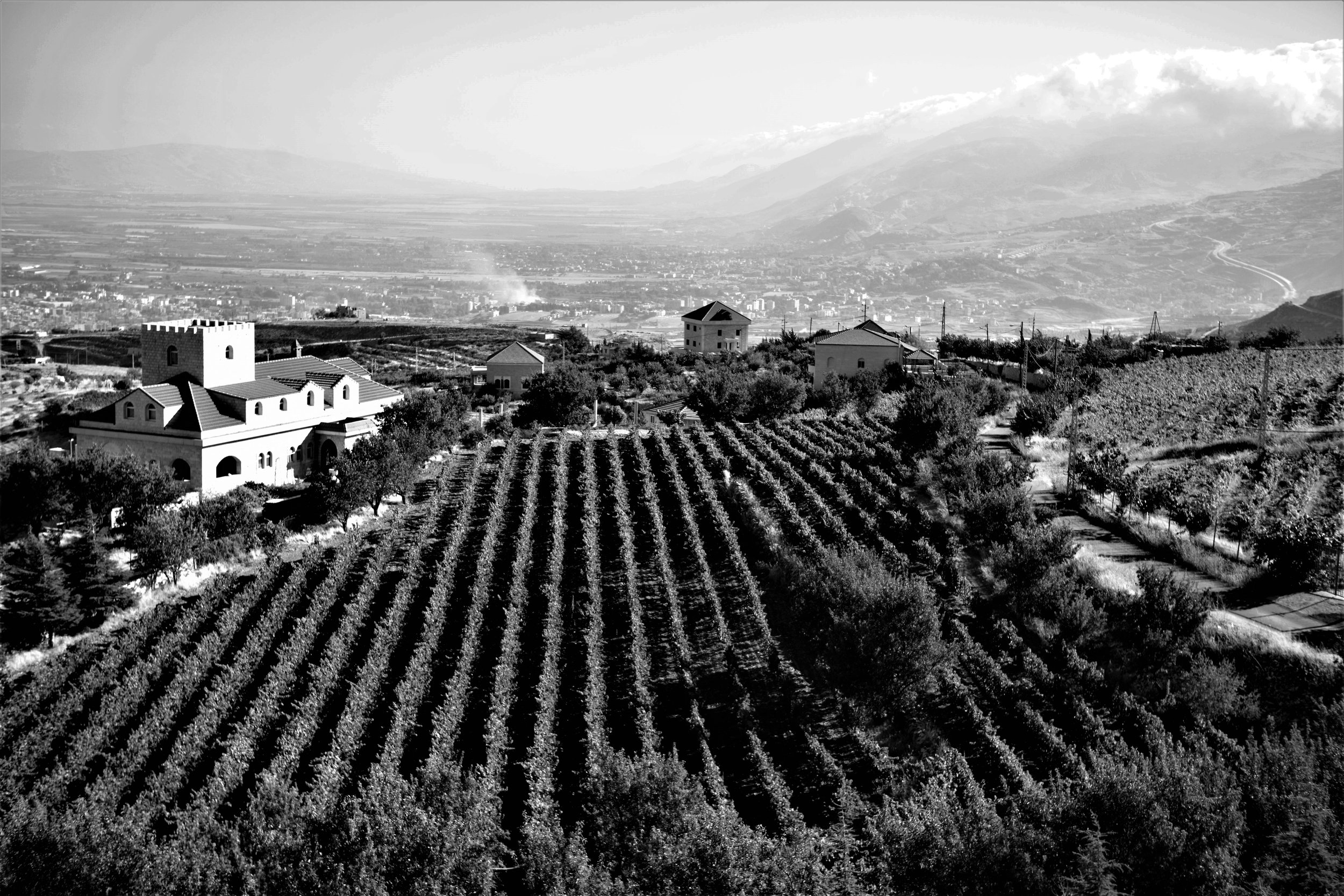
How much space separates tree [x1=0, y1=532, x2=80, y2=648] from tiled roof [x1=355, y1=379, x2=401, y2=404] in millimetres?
14432

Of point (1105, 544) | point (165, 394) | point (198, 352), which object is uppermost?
point (198, 352)

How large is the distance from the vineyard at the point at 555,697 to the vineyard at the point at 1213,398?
38.3ft

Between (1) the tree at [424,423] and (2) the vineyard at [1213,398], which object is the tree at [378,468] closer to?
(1) the tree at [424,423]

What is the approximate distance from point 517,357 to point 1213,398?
25565 millimetres

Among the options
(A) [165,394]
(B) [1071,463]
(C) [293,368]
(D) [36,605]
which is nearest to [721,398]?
(B) [1071,463]

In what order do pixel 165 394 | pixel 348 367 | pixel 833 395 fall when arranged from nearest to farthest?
1. pixel 165 394
2. pixel 348 367
3. pixel 833 395

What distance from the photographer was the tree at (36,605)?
2189 cm

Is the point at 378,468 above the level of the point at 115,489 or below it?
above

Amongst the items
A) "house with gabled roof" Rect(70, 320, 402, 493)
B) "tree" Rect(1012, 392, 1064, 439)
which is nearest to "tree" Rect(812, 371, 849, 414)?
"tree" Rect(1012, 392, 1064, 439)

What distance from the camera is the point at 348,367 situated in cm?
3881

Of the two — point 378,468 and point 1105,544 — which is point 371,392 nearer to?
point 378,468

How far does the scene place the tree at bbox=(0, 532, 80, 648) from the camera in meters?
21.9

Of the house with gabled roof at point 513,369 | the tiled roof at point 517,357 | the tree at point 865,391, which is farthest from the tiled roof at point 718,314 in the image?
the tree at point 865,391

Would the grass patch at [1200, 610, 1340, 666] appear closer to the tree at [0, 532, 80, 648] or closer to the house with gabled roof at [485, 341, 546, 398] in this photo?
the tree at [0, 532, 80, 648]
